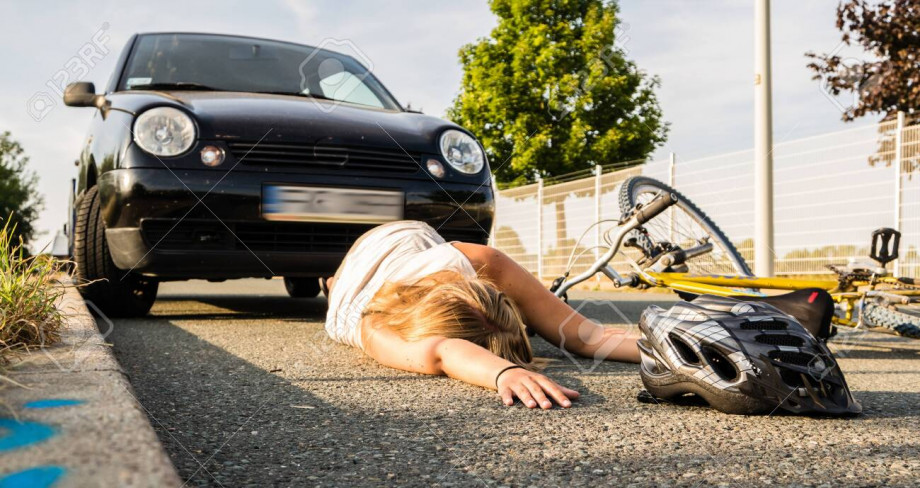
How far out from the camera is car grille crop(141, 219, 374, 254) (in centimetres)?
386

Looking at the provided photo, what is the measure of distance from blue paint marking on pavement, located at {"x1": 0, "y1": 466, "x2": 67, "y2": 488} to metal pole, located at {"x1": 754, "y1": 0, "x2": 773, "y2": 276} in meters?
7.23

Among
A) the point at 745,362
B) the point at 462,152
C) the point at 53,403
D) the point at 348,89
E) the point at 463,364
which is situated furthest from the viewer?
the point at 348,89

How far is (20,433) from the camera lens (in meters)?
1.11

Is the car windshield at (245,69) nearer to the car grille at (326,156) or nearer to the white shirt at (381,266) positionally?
the car grille at (326,156)

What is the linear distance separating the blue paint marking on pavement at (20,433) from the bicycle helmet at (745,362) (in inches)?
64.6

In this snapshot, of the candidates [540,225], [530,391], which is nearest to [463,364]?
[530,391]

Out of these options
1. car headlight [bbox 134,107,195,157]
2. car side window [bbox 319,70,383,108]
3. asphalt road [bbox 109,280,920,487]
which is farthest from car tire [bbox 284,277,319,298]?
asphalt road [bbox 109,280,920,487]

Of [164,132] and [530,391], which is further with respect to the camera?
[164,132]

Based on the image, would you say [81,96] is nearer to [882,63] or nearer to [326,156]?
[326,156]

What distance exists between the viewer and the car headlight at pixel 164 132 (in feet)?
12.6

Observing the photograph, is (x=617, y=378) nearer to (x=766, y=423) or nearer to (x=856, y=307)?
(x=766, y=423)

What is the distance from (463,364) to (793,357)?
1.03 m

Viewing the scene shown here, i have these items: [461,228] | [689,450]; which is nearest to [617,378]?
[689,450]

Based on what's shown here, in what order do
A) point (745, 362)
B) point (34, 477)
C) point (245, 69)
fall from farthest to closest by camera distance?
point (245, 69), point (745, 362), point (34, 477)
